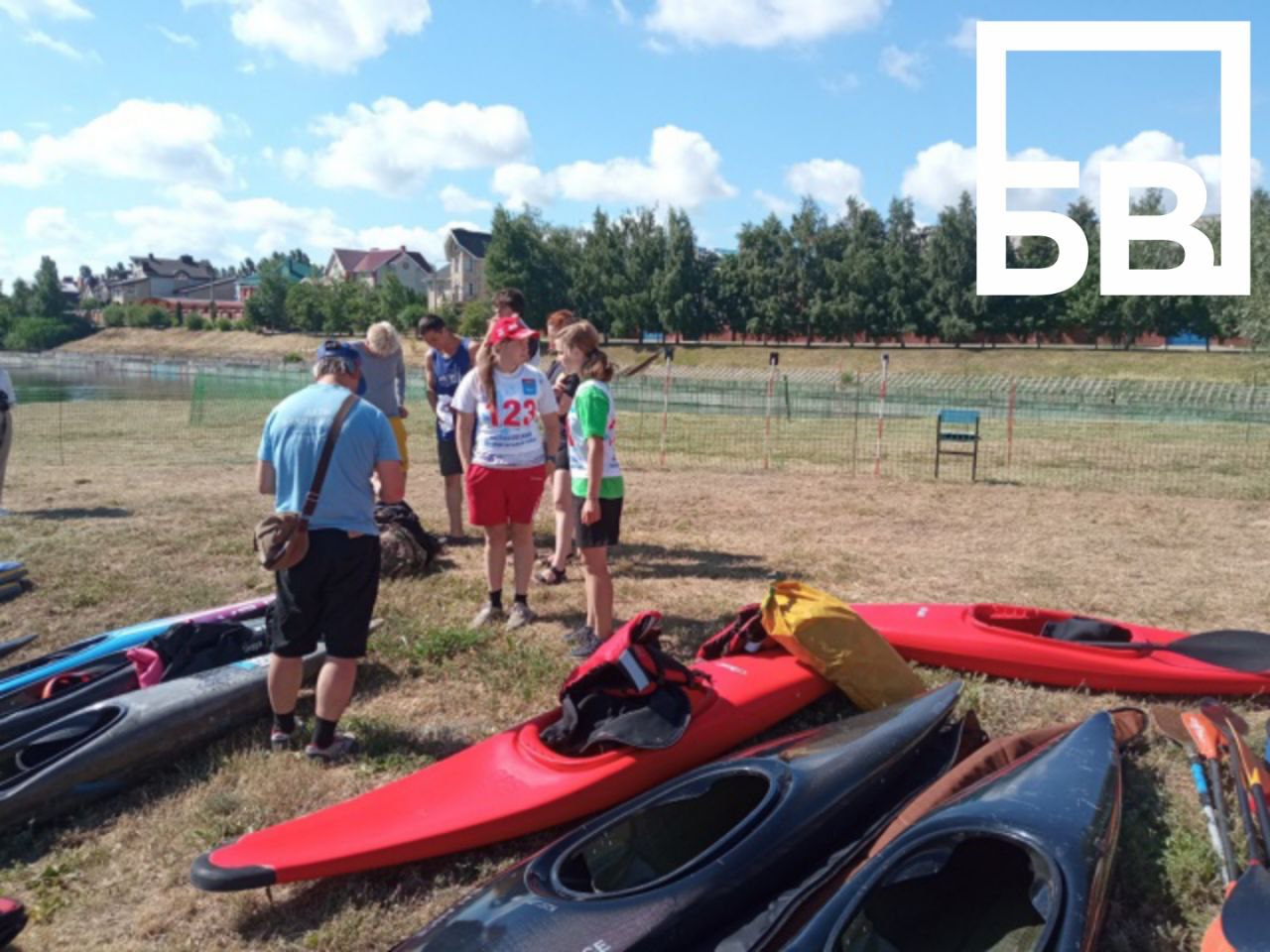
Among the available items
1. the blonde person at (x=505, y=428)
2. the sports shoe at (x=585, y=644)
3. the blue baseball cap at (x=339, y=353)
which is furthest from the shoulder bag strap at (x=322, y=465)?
the sports shoe at (x=585, y=644)

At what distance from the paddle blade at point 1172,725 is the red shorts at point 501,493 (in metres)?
3.01

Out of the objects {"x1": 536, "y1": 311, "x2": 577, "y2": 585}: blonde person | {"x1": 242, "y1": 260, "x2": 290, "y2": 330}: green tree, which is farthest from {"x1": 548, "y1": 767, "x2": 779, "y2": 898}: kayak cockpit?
{"x1": 242, "y1": 260, "x2": 290, "y2": 330}: green tree

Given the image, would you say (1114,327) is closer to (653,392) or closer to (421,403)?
(653,392)

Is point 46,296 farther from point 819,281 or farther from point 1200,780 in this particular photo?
point 1200,780

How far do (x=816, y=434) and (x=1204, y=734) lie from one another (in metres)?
15.6

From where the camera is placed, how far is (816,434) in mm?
19172

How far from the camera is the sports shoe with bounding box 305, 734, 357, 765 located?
3.91 meters

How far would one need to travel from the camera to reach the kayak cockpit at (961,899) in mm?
2604

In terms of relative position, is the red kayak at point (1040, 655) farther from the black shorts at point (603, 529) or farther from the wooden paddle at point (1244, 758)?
the black shorts at point (603, 529)

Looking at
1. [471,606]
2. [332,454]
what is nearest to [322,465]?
[332,454]

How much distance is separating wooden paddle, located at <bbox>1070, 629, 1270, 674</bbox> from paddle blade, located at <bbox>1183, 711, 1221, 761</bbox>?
2.44 ft

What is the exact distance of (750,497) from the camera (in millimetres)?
10258

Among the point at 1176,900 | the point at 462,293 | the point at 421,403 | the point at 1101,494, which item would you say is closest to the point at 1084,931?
the point at 1176,900

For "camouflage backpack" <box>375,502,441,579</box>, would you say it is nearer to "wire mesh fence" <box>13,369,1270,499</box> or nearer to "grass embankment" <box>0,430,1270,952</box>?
"grass embankment" <box>0,430,1270,952</box>
